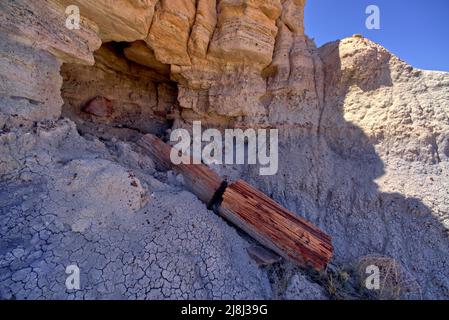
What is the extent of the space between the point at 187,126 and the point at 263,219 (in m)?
2.76

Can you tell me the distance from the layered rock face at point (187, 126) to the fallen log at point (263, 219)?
22 centimetres

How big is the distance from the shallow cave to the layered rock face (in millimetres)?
33

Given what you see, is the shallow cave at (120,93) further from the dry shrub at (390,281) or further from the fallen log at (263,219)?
the dry shrub at (390,281)

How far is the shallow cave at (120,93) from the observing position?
4.36 meters

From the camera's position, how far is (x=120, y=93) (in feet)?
16.2

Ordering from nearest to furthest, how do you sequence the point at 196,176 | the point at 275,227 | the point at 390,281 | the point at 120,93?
the point at 390,281 < the point at 275,227 < the point at 196,176 < the point at 120,93

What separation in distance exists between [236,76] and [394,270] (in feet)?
12.8

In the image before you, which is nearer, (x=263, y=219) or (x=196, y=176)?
(x=263, y=219)

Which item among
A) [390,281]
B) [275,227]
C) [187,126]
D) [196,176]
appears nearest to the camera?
[390,281]

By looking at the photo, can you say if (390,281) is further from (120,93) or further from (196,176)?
(120,93)

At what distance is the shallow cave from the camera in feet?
14.3

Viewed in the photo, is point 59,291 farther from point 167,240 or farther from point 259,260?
point 259,260

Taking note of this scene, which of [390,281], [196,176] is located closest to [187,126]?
[196,176]

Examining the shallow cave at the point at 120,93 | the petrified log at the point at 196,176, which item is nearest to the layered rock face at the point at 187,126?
the shallow cave at the point at 120,93
